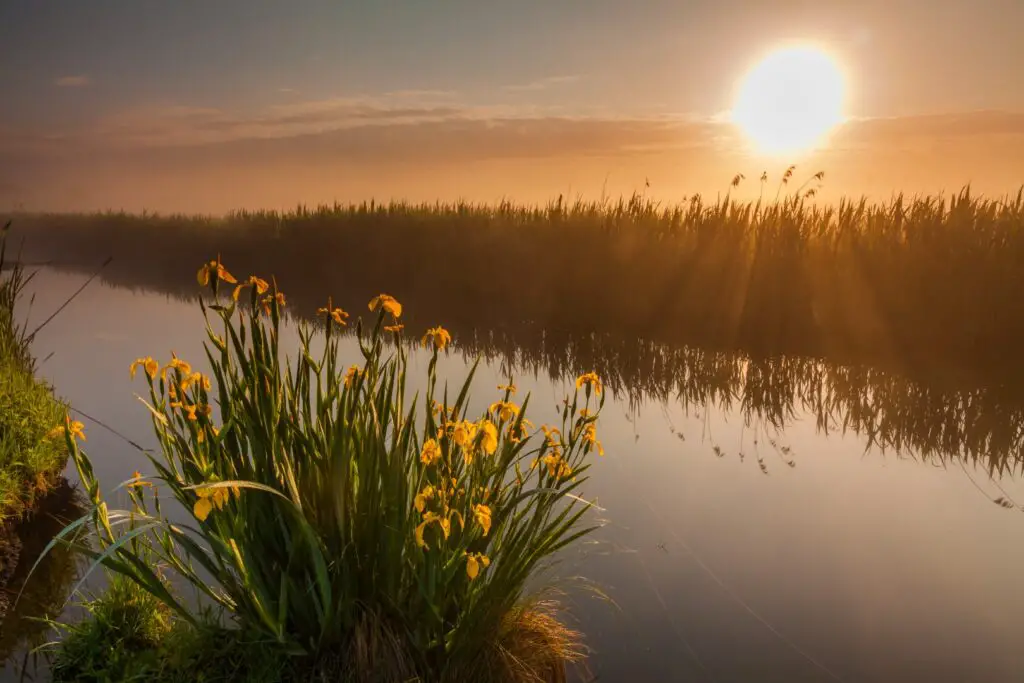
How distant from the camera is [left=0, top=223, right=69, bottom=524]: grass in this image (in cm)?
457

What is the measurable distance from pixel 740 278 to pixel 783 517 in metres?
6.35

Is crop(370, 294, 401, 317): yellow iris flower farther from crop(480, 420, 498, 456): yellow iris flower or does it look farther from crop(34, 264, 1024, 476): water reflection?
crop(34, 264, 1024, 476): water reflection

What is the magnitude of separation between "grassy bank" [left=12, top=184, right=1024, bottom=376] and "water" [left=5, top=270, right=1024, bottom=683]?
1.23 m

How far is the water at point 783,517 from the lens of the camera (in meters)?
3.40

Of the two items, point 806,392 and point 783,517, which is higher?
point 783,517

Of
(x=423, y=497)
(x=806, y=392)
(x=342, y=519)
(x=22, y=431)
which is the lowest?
(x=806, y=392)

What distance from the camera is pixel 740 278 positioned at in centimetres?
1069

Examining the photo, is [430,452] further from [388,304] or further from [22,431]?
[22,431]

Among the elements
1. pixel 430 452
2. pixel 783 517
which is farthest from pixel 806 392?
pixel 430 452

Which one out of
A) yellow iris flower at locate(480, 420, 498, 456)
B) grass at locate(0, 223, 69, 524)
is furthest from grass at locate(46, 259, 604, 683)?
grass at locate(0, 223, 69, 524)

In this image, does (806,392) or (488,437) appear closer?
(488,437)

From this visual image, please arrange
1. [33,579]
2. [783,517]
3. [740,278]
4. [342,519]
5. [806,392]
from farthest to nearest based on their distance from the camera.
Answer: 1. [740,278]
2. [806,392]
3. [783,517]
4. [33,579]
5. [342,519]

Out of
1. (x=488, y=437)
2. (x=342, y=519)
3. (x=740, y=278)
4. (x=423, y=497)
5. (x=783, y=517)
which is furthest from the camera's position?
(x=740, y=278)

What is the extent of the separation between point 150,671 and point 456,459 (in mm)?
1194
